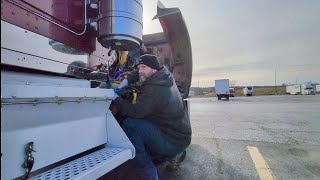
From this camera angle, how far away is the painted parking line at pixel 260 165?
11.7ft

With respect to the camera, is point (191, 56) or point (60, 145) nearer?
point (60, 145)

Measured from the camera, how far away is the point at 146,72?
2920mm

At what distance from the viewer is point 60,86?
5.83ft

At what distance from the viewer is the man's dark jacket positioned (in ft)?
9.01

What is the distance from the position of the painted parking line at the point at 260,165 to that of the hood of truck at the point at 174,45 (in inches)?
60.4

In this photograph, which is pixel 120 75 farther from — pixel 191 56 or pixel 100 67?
pixel 191 56

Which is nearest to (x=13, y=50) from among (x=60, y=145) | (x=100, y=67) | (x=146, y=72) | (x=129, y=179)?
(x=60, y=145)

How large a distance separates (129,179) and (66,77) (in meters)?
1.86

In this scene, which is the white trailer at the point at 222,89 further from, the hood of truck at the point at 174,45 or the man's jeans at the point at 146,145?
the man's jeans at the point at 146,145

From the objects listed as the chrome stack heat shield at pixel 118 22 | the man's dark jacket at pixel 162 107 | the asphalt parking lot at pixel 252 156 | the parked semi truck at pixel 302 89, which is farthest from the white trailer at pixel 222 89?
the parked semi truck at pixel 302 89

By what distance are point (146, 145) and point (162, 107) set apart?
45cm

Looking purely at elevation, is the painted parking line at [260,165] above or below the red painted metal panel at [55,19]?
below

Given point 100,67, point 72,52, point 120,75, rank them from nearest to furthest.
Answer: point 72,52, point 100,67, point 120,75

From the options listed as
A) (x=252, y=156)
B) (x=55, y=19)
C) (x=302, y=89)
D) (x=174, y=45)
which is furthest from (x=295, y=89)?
(x=55, y=19)
